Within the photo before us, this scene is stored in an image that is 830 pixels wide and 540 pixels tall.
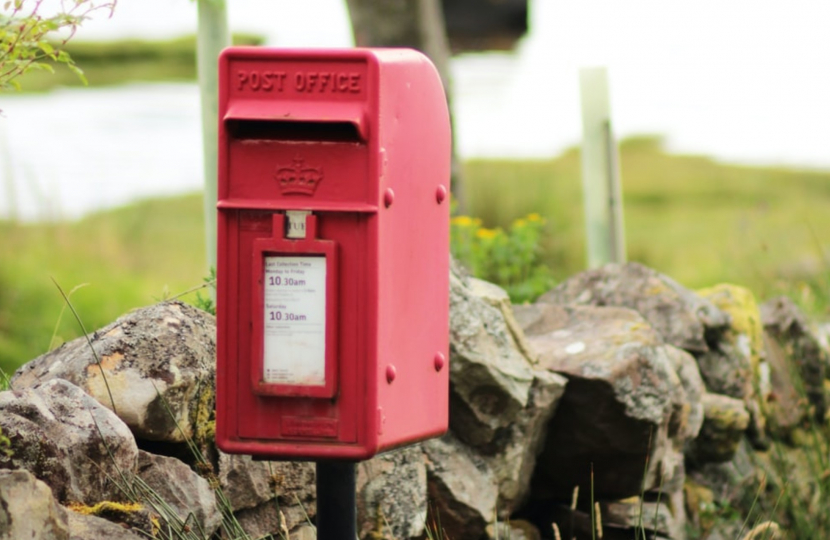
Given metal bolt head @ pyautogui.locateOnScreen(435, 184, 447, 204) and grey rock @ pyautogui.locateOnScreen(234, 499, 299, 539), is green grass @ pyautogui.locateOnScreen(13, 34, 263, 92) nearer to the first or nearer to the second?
grey rock @ pyautogui.locateOnScreen(234, 499, 299, 539)

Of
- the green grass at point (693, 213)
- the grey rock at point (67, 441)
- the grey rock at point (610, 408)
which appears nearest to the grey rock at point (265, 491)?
the grey rock at point (67, 441)

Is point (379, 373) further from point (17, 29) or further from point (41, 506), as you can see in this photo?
point (17, 29)

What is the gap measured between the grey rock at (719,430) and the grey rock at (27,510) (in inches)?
121

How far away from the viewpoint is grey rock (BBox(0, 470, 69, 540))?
8.09ft

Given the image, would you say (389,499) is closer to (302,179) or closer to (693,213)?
(302,179)

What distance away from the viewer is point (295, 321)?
2746 millimetres

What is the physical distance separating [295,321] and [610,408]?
5.65 feet

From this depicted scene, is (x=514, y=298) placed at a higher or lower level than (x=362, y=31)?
lower

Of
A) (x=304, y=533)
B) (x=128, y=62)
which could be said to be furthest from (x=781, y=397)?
(x=128, y=62)

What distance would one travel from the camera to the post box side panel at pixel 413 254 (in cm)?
280

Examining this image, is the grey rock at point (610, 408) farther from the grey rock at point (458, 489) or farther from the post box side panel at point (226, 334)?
the post box side panel at point (226, 334)

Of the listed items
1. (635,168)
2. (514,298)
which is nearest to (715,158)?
(635,168)

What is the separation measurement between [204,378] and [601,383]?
144 centimetres

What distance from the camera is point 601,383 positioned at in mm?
4098
